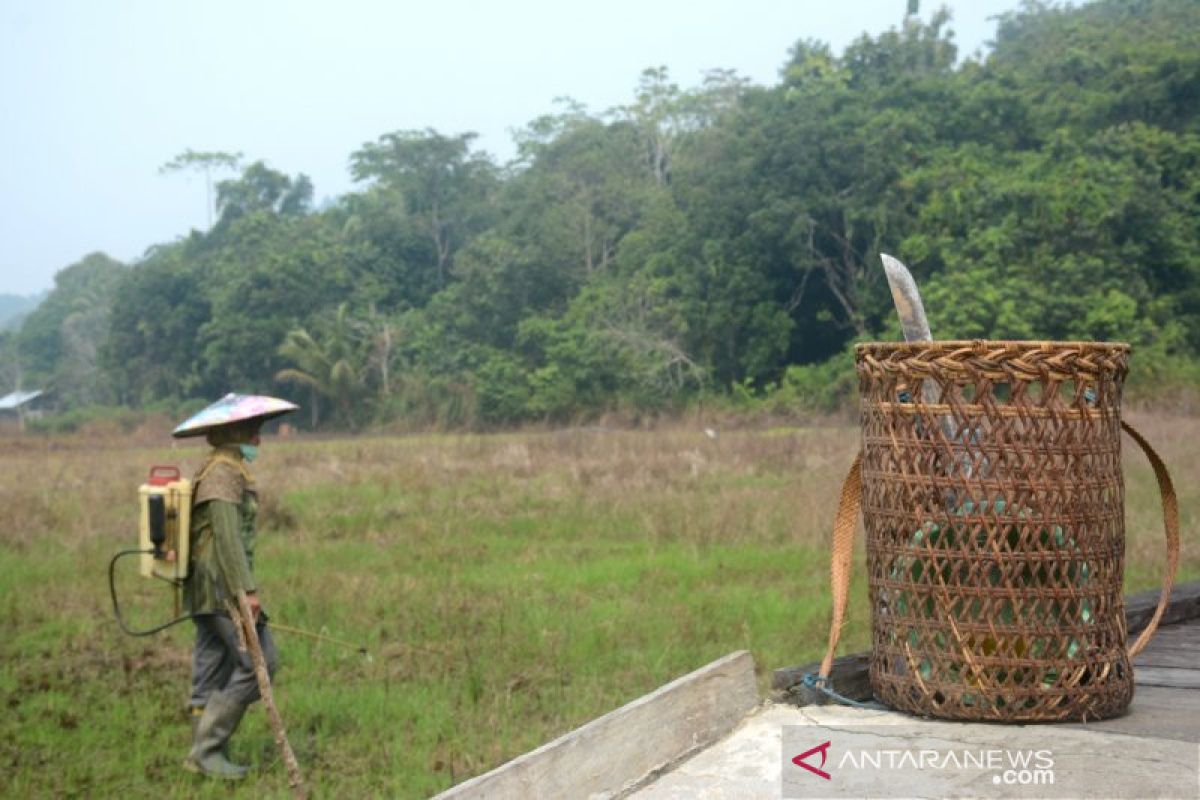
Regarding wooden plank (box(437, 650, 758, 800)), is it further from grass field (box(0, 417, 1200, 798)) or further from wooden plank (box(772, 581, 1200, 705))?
grass field (box(0, 417, 1200, 798))

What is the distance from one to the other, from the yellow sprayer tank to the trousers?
224 mm

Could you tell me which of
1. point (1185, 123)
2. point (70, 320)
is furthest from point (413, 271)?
point (1185, 123)

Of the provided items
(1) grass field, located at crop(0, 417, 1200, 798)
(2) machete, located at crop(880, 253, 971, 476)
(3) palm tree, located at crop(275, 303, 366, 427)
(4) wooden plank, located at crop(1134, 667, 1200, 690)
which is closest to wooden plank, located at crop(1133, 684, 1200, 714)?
(4) wooden plank, located at crop(1134, 667, 1200, 690)

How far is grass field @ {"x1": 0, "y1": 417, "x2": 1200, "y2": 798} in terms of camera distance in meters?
5.50

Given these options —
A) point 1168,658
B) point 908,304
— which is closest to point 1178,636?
point 1168,658

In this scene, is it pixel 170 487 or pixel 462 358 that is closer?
pixel 170 487

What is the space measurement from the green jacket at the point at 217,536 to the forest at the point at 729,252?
2039 centimetres

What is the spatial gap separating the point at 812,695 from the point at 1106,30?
119 feet

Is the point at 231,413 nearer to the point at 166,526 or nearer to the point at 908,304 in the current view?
the point at 166,526

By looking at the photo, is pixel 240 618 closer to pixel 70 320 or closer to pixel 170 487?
pixel 170 487

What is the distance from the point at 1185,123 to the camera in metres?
29.5

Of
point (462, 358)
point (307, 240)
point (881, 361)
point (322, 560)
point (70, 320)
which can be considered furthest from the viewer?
point (70, 320)

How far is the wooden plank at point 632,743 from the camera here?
91.9 inches

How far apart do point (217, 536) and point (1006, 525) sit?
3.20 metres
